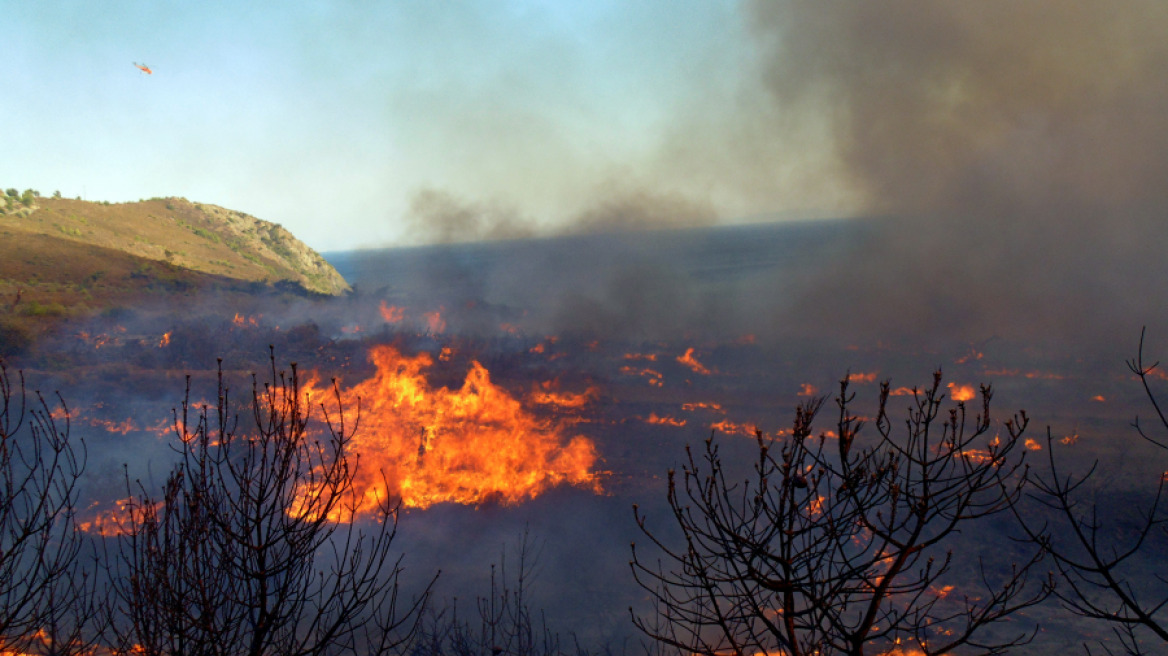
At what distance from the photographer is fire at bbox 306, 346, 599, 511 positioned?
19719mm

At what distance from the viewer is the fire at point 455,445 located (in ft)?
64.7

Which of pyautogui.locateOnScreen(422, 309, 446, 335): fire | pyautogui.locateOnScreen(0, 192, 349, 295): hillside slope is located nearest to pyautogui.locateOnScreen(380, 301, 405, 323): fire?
pyautogui.locateOnScreen(422, 309, 446, 335): fire

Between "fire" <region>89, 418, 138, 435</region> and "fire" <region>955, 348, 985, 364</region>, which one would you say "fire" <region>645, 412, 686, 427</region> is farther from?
"fire" <region>89, 418, 138, 435</region>

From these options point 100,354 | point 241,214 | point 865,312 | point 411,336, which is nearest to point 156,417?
point 100,354

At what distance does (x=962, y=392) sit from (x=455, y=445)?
21.6 m

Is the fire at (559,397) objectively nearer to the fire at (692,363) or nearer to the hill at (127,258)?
the fire at (692,363)

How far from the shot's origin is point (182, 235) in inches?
1967

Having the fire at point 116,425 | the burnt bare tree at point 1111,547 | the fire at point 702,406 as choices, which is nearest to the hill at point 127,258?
the fire at point 116,425

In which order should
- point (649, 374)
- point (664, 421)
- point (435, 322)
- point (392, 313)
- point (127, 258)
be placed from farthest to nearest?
point (392, 313) → point (127, 258) → point (435, 322) → point (649, 374) → point (664, 421)

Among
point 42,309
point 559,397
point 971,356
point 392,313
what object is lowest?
point 559,397

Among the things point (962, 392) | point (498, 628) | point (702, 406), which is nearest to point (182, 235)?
point (702, 406)

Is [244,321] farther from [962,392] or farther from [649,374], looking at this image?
[962,392]

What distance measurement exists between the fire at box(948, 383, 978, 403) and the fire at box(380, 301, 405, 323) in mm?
31572

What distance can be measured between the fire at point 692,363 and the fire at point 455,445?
32.9 ft
